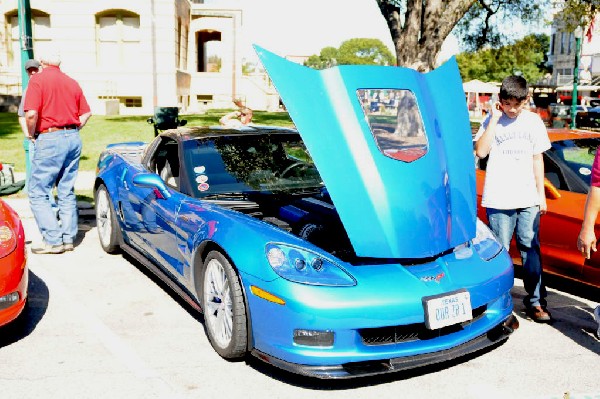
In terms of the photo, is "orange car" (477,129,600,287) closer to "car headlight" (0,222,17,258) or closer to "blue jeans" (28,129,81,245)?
"car headlight" (0,222,17,258)

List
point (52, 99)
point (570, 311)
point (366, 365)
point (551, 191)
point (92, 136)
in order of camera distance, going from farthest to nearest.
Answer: point (92, 136)
point (52, 99)
point (551, 191)
point (570, 311)
point (366, 365)

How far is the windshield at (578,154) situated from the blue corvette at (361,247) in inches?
56.5

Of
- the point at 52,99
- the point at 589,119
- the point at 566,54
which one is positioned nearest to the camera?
the point at 52,99

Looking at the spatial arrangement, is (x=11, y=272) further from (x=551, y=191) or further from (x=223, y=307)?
(x=551, y=191)

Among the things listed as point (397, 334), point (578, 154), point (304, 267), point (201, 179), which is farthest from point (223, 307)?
point (578, 154)

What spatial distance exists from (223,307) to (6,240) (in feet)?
4.99

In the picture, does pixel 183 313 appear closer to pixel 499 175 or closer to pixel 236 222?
pixel 236 222

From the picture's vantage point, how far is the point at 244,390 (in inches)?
140

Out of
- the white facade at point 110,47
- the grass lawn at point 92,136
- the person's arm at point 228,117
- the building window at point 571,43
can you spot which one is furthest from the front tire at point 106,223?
the building window at point 571,43

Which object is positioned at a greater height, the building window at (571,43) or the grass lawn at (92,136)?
the building window at (571,43)

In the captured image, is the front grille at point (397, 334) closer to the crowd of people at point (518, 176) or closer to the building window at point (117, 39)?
the crowd of people at point (518, 176)

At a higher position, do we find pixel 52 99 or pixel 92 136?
pixel 52 99

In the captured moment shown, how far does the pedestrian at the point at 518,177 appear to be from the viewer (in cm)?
462

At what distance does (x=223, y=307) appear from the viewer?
3.92 metres
